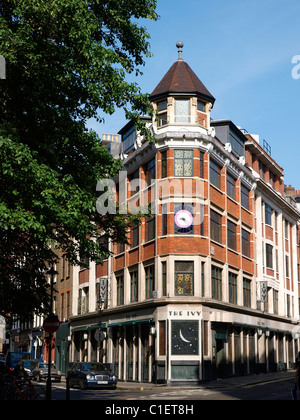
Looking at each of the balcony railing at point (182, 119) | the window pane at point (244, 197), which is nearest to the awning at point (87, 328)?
the window pane at point (244, 197)

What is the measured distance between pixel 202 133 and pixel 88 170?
67.3 ft

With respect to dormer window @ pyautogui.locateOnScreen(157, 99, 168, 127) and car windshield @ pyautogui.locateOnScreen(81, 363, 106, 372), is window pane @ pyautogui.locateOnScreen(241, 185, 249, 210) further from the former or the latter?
car windshield @ pyautogui.locateOnScreen(81, 363, 106, 372)

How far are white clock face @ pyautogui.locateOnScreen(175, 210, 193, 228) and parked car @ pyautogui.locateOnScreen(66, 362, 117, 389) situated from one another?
9857mm

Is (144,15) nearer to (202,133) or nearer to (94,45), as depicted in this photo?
(94,45)

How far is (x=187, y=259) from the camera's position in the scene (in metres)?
37.0

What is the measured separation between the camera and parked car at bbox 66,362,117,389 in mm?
31469

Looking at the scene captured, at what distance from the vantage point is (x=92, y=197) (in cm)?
1783

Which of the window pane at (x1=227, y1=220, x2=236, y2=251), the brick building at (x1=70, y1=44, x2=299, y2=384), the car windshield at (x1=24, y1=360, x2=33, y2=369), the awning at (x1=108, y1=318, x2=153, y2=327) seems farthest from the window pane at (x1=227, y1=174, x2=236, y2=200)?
the car windshield at (x1=24, y1=360, x2=33, y2=369)

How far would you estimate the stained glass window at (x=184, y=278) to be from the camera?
120 feet

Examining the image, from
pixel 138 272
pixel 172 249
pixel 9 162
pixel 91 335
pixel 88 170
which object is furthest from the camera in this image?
pixel 91 335

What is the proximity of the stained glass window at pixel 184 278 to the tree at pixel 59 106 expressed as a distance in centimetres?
1679

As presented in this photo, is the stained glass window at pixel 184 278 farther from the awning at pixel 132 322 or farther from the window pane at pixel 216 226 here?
the window pane at pixel 216 226

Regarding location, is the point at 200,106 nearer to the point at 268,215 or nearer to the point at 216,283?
the point at 216,283

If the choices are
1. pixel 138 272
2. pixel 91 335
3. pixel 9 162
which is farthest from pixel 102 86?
pixel 91 335
